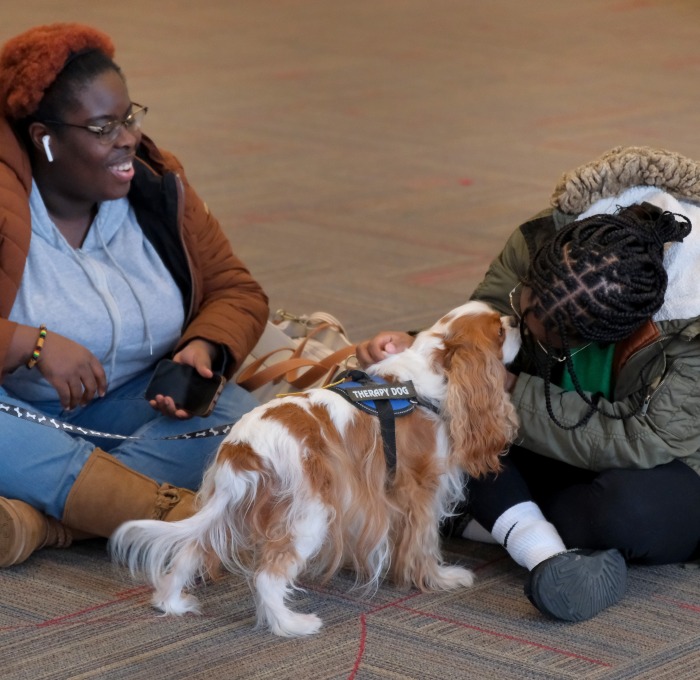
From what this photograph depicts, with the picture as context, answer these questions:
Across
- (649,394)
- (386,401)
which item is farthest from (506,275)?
(386,401)

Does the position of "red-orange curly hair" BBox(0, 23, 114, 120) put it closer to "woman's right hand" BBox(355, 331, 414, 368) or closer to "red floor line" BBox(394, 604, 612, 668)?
"woman's right hand" BBox(355, 331, 414, 368)

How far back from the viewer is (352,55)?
410 inches

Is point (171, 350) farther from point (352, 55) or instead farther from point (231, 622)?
point (352, 55)

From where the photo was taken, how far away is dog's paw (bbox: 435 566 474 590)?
8.79 ft

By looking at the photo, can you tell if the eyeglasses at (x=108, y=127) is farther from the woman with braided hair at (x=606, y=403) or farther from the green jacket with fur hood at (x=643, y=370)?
the green jacket with fur hood at (x=643, y=370)

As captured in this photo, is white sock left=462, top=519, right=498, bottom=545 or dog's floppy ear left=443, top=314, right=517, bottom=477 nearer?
dog's floppy ear left=443, top=314, right=517, bottom=477

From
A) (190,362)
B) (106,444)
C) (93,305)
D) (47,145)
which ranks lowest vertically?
(106,444)

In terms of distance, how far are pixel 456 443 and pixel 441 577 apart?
0.33 m

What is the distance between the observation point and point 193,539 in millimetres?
2467

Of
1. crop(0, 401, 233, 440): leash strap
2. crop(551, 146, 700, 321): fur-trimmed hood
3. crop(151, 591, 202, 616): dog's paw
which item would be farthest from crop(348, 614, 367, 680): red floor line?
crop(551, 146, 700, 321): fur-trimmed hood

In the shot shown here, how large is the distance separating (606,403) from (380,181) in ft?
12.8

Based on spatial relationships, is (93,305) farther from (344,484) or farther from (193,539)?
(344,484)

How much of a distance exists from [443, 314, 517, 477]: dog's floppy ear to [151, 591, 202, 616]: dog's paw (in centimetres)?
64

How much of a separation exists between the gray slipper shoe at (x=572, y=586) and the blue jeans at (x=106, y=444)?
0.91m
